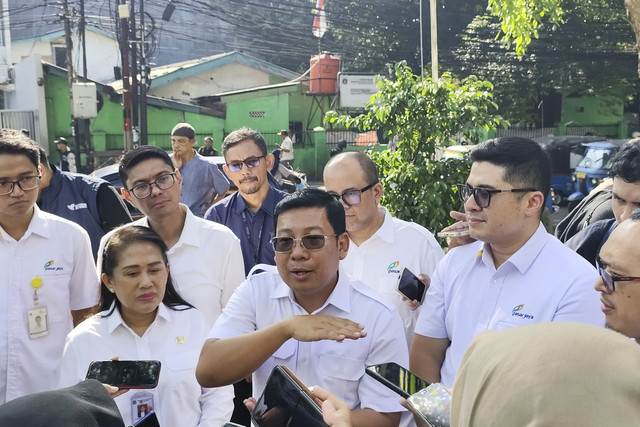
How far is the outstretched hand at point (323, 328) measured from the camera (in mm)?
2101

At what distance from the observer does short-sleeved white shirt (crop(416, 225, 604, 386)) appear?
7.85ft

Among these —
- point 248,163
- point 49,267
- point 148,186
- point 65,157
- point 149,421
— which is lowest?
point 149,421

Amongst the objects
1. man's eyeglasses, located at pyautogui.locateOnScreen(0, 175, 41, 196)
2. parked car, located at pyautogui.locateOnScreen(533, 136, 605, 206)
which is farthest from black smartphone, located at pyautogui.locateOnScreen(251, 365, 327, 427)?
parked car, located at pyautogui.locateOnScreen(533, 136, 605, 206)

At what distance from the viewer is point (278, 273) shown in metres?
2.62

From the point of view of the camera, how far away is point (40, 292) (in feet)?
10.5

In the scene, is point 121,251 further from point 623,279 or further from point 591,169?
point 591,169

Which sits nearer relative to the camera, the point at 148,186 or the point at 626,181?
the point at 626,181

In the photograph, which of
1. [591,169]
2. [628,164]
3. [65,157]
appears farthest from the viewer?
[65,157]

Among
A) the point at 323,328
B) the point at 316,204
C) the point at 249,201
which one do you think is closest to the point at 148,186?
the point at 249,201

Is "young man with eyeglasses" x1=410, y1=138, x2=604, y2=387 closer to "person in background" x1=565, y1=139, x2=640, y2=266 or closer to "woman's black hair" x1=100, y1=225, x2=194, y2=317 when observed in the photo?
"person in background" x1=565, y1=139, x2=640, y2=266

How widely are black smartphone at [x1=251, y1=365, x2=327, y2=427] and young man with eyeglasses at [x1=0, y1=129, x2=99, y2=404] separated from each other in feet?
5.38

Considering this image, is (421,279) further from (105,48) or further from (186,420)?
(105,48)

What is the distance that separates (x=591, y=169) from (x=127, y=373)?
15.5 metres

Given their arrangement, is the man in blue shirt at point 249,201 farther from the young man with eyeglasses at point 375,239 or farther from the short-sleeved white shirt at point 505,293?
the short-sleeved white shirt at point 505,293
